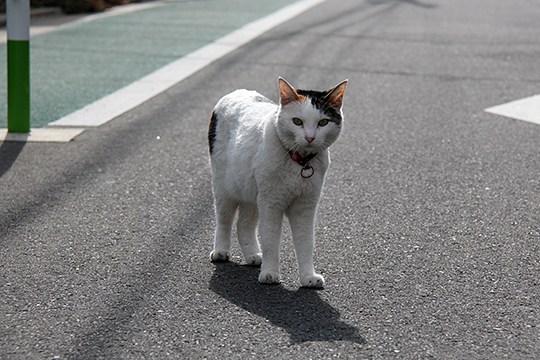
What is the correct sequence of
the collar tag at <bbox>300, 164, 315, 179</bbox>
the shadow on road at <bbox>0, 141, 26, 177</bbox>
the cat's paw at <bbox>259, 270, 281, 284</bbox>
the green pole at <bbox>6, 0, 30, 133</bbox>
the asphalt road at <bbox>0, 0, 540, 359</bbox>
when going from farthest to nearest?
the green pole at <bbox>6, 0, 30, 133</bbox>, the shadow on road at <bbox>0, 141, 26, 177</bbox>, the cat's paw at <bbox>259, 270, 281, 284</bbox>, the collar tag at <bbox>300, 164, 315, 179</bbox>, the asphalt road at <bbox>0, 0, 540, 359</bbox>

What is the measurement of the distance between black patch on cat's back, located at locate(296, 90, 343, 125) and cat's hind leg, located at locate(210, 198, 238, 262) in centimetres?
82

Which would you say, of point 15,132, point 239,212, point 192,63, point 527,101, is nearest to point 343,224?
point 239,212

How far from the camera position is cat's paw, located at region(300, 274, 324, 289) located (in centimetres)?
541

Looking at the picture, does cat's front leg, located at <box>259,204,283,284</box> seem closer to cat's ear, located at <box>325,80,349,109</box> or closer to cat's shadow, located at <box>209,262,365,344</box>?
cat's shadow, located at <box>209,262,365,344</box>

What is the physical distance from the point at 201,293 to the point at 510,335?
145cm

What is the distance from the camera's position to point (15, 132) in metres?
9.34

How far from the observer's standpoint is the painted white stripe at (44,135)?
9125 mm

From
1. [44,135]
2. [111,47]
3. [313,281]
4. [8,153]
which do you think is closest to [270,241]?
[313,281]

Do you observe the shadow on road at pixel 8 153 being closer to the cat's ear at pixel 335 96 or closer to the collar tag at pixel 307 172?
the collar tag at pixel 307 172

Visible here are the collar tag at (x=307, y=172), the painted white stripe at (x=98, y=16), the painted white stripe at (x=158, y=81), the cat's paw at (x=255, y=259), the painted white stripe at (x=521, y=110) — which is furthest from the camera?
the painted white stripe at (x=98, y=16)

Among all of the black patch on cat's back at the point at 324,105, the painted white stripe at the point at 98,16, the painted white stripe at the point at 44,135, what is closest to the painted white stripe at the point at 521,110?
the painted white stripe at the point at 44,135

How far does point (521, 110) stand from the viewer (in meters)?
11.1

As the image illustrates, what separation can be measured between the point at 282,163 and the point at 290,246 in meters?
0.99

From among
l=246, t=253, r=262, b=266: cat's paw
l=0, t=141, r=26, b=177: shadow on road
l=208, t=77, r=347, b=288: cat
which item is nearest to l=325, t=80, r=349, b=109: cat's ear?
l=208, t=77, r=347, b=288: cat
